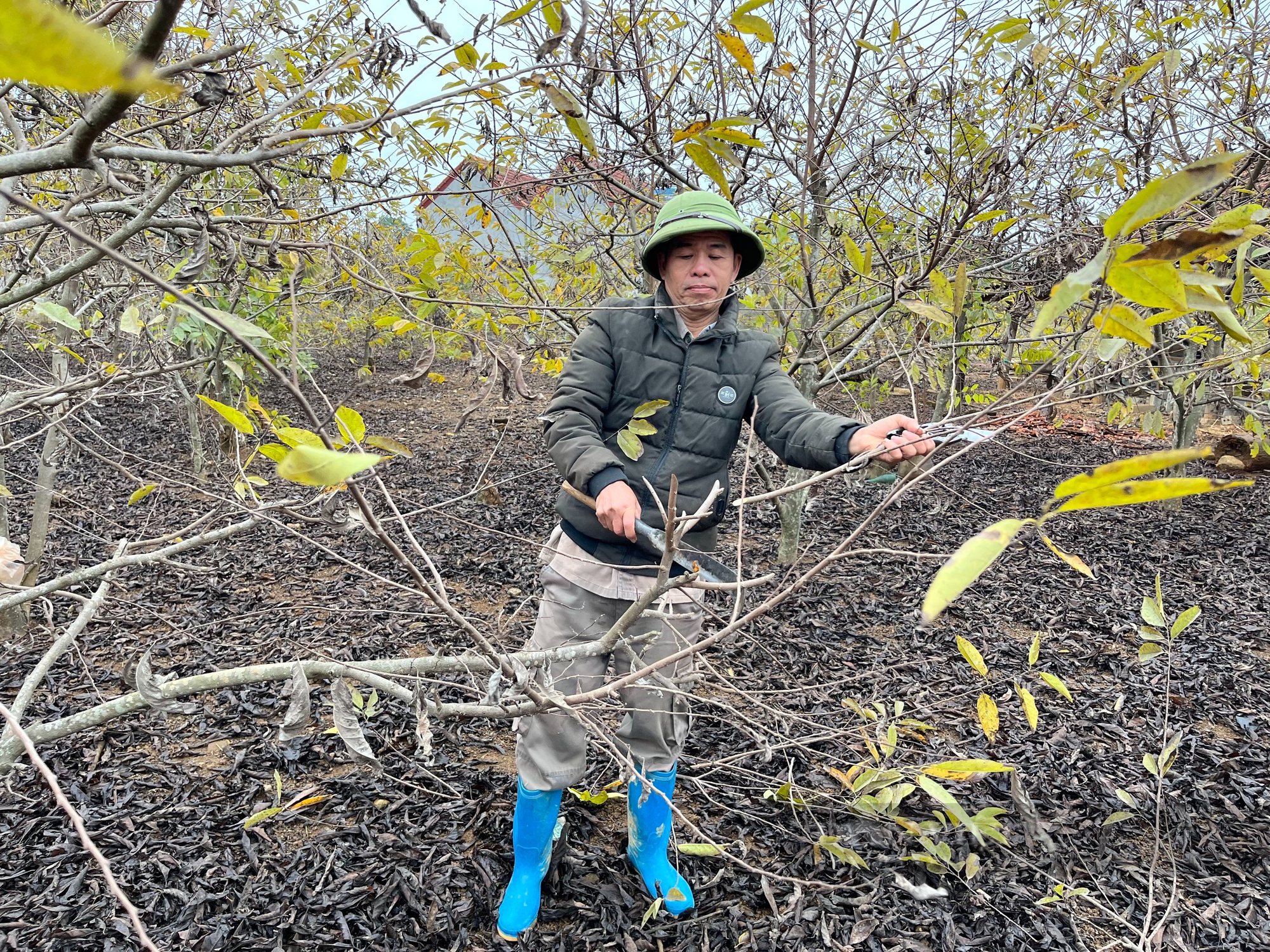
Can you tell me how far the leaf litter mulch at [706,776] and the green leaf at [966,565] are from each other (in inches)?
34.3

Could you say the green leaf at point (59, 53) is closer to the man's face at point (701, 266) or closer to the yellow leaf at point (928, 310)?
the yellow leaf at point (928, 310)

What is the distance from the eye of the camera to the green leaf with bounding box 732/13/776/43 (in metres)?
1.03

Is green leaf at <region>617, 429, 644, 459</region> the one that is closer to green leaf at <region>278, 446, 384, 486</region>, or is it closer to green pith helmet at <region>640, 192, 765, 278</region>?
green pith helmet at <region>640, 192, 765, 278</region>

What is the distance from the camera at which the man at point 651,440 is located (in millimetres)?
1805

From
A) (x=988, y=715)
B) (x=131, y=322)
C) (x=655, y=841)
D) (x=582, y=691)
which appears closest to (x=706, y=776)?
(x=655, y=841)

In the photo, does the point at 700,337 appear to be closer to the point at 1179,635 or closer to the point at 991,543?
the point at 991,543

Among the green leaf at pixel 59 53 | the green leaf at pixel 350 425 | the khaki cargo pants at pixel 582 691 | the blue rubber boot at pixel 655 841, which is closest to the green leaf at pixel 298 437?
the green leaf at pixel 350 425

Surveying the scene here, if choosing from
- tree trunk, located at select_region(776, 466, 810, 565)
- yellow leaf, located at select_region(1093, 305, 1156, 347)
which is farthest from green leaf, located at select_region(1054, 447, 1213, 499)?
tree trunk, located at select_region(776, 466, 810, 565)

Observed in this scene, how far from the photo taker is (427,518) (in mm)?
4824

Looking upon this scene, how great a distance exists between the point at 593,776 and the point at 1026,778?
1448 mm

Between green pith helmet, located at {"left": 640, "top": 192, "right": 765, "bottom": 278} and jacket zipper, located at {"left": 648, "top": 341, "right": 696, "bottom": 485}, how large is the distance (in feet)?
0.88

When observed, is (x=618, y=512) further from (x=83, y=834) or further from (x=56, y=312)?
(x=56, y=312)

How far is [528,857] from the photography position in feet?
6.53

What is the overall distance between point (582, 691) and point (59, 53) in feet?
5.83
